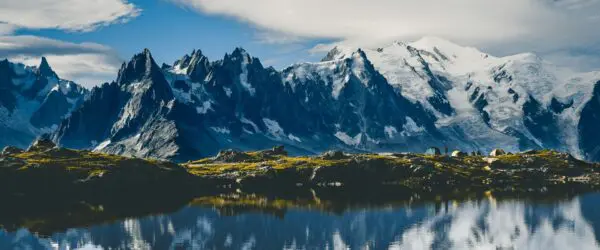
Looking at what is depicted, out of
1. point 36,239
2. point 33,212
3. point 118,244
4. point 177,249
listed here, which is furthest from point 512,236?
point 33,212

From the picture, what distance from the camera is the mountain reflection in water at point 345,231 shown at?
142 meters

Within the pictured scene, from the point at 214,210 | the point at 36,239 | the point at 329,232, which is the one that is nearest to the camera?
the point at 36,239

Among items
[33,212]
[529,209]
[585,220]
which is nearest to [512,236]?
[585,220]

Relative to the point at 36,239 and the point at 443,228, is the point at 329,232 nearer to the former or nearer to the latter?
the point at 443,228

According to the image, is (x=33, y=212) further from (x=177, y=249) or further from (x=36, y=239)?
(x=177, y=249)

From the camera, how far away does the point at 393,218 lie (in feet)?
578

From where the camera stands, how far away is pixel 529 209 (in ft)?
637

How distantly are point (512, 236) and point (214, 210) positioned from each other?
7309 centimetres

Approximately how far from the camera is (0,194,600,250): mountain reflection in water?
141750 millimetres

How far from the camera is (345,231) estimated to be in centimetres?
15812

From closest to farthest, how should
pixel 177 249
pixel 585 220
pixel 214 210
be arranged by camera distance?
pixel 177 249 < pixel 585 220 < pixel 214 210

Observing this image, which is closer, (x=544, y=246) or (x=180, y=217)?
(x=544, y=246)

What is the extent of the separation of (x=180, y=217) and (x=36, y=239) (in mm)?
38230

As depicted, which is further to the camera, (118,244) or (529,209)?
(529,209)
